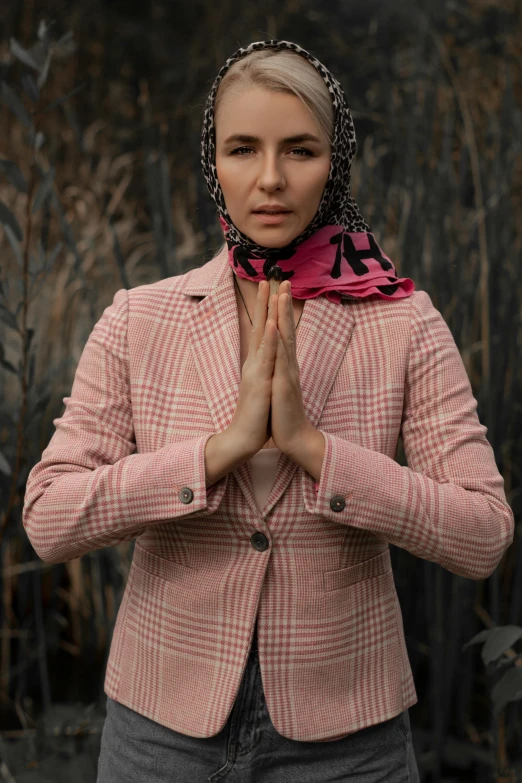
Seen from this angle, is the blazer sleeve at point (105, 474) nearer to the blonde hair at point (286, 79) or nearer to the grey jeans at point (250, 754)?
the grey jeans at point (250, 754)

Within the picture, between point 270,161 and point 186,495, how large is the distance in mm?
452

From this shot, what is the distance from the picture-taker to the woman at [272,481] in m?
1.24

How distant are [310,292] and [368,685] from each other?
562mm

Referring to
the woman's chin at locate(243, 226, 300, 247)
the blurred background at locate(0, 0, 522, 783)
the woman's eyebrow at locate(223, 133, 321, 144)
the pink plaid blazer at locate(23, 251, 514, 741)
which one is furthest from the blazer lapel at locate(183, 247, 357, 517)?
the blurred background at locate(0, 0, 522, 783)

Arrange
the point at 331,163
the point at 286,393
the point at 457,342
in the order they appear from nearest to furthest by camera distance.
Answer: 1. the point at 286,393
2. the point at 331,163
3. the point at 457,342

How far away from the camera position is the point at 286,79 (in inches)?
50.8

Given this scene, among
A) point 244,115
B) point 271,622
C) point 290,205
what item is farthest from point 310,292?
point 271,622

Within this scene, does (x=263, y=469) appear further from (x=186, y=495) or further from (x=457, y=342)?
(x=457, y=342)

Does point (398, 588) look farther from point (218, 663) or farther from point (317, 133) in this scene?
point (317, 133)

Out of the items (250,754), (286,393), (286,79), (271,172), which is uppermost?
(286,79)

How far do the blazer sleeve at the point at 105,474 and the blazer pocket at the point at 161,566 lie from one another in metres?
0.04

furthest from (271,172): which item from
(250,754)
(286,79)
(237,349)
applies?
(250,754)

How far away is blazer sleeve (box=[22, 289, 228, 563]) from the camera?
1.24 metres

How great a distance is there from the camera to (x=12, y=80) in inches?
246
